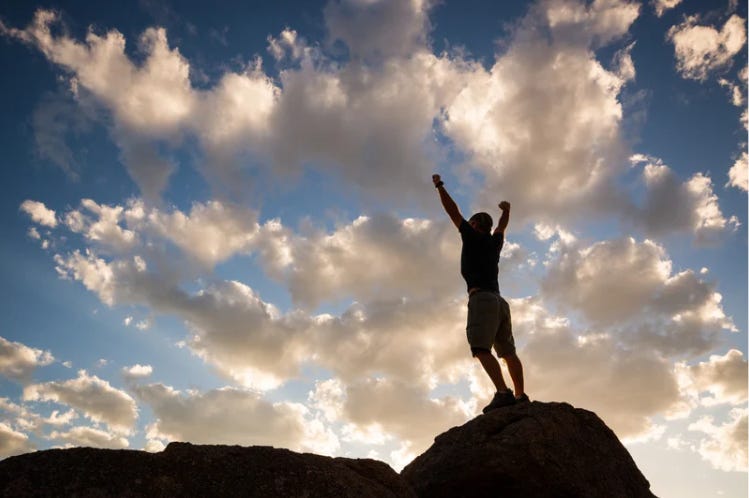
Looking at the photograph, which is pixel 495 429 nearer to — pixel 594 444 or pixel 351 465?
pixel 594 444

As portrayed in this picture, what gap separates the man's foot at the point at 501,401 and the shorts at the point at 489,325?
2.41 ft

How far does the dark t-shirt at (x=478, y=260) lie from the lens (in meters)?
9.07

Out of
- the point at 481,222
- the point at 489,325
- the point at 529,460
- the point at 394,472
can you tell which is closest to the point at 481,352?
the point at 489,325

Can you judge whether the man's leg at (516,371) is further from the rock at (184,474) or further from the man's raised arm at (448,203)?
the rock at (184,474)

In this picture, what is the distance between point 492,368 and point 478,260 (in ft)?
6.01

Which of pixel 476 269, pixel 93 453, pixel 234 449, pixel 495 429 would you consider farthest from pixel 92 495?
pixel 476 269

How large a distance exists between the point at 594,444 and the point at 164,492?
21.4ft

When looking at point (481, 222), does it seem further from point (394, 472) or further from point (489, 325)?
point (394, 472)

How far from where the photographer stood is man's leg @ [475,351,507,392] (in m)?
8.53

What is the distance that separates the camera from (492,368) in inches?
336

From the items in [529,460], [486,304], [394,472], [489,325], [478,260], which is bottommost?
[394,472]

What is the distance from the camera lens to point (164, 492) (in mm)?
4113

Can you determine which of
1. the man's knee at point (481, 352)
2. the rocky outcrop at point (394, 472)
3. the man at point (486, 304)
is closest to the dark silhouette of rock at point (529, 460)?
the rocky outcrop at point (394, 472)

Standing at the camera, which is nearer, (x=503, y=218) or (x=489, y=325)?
(x=489, y=325)
